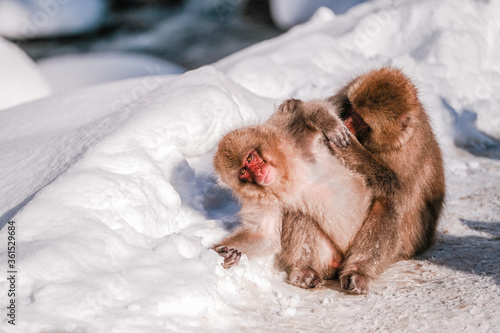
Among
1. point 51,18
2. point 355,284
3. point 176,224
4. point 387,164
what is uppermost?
point 387,164

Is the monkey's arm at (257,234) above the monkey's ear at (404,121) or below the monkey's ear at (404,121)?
below

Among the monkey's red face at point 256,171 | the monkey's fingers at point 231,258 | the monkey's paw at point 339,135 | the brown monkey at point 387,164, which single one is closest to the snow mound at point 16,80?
the monkey's red face at point 256,171

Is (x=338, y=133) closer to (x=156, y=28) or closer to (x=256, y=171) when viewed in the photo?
(x=256, y=171)

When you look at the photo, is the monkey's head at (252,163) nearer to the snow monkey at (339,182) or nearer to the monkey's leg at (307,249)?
the snow monkey at (339,182)

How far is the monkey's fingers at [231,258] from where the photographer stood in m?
3.16

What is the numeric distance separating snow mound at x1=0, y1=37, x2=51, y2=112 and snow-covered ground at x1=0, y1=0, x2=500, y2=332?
1305 mm

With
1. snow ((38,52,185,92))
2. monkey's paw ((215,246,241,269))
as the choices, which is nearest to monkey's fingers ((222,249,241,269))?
monkey's paw ((215,246,241,269))

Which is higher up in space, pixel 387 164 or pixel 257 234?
pixel 387 164

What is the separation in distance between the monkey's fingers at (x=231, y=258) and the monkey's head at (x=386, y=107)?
948 millimetres

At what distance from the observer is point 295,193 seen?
3439 mm

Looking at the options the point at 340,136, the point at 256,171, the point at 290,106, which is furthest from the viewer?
the point at 290,106

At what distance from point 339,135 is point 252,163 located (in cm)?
50

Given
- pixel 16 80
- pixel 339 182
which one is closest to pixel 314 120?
pixel 339 182

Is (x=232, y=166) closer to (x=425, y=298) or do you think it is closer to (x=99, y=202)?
(x=99, y=202)
